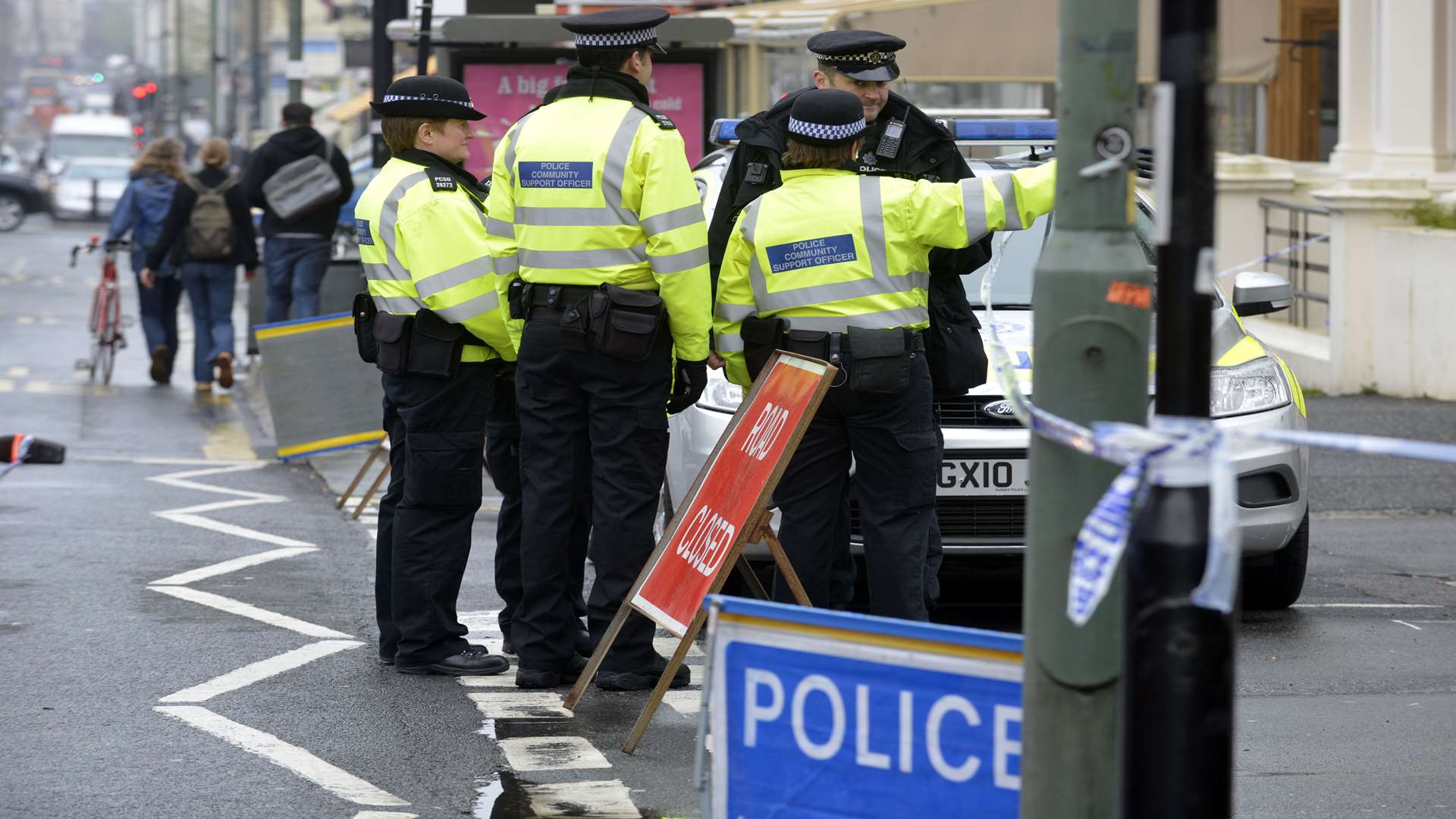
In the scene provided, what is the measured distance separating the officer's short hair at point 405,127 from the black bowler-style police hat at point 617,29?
0.62 meters

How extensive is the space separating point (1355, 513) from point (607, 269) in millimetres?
5440

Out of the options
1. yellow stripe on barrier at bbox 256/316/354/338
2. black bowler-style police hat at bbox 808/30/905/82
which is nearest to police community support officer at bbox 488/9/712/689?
black bowler-style police hat at bbox 808/30/905/82

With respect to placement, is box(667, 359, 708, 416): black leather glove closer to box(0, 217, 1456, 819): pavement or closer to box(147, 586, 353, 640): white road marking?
box(0, 217, 1456, 819): pavement

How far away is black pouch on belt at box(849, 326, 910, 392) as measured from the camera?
5676 mm

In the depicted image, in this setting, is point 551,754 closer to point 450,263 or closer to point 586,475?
point 586,475

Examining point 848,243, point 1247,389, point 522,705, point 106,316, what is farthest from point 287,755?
point 106,316

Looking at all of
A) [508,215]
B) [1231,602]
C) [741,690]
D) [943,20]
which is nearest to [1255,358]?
[508,215]

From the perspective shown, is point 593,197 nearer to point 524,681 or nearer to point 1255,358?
point 524,681

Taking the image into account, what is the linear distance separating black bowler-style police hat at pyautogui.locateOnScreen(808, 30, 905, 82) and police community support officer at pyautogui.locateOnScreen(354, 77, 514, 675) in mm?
1152

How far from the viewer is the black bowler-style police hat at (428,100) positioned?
6.40 meters

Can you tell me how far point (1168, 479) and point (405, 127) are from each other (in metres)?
3.82

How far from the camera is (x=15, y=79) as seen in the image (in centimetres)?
17725

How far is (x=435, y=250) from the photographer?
6262 mm

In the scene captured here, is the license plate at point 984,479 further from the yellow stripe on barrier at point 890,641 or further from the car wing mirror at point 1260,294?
the yellow stripe on barrier at point 890,641
